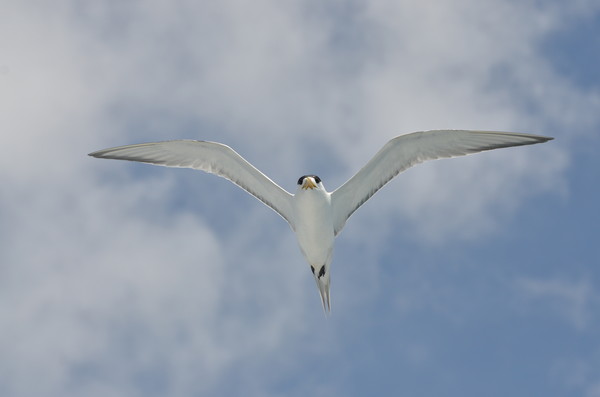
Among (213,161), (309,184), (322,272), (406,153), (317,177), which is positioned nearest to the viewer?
(309,184)

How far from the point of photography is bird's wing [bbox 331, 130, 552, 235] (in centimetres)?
1606

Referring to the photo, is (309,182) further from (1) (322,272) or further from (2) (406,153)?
(2) (406,153)

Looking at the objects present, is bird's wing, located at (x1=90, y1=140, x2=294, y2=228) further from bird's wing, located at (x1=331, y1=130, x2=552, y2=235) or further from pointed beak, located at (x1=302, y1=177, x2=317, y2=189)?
bird's wing, located at (x1=331, y1=130, x2=552, y2=235)

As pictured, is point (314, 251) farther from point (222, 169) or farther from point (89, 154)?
point (89, 154)

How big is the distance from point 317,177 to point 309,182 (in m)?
0.42

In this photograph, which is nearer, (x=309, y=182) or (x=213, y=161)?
(x=309, y=182)

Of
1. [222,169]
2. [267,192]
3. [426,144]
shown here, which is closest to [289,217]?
[267,192]

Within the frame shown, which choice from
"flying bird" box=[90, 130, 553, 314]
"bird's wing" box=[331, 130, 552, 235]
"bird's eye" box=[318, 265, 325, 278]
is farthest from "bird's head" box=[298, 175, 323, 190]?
"bird's eye" box=[318, 265, 325, 278]

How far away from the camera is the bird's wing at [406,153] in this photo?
632 inches

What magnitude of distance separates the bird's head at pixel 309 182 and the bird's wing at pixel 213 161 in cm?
64

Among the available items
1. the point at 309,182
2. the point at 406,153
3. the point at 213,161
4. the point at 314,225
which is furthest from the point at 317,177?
the point at 213,161

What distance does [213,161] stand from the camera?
17.5m

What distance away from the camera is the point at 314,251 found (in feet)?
55.2

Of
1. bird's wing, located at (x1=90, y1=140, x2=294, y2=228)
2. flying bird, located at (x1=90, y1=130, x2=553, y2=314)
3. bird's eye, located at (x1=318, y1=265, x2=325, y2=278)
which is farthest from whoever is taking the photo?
bird's eye, located at (x1=318, y1=265, x2=325, y2=278)
